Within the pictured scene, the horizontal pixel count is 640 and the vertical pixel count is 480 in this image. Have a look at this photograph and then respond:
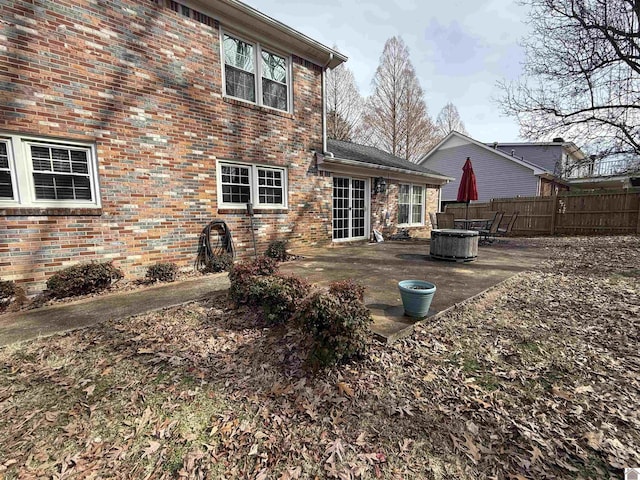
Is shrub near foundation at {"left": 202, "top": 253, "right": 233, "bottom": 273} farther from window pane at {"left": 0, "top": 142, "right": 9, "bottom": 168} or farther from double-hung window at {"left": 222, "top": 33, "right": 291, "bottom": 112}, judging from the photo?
double-hung window at {"left": 222, "top": 33, "right": 291, "bottom": 112}

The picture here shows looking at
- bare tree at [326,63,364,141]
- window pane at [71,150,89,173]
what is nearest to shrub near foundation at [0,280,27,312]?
window pane at [71,150,89,173]

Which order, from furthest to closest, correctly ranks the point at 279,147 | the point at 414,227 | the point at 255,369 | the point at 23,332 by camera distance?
the point at 414,227 → the point at 279,147 → the point at 23,332 → the point at 255,369

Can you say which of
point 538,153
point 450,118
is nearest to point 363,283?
point 538,153

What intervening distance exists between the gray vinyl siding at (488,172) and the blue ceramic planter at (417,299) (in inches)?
752

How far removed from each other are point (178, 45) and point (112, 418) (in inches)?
267

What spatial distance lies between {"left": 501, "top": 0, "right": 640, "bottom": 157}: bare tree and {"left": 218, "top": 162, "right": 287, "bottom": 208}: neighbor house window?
11024 mm

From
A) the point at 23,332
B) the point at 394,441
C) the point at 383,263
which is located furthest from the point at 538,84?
the point at 23,332

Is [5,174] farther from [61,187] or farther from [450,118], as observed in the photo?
[450,118]

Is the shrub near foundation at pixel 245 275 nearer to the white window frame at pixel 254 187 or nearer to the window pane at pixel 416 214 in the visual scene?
the white window frame at pixel 254 187

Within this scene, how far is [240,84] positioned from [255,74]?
1.62 ft

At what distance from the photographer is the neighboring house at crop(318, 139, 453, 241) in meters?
9.70

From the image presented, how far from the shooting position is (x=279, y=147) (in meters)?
7.79

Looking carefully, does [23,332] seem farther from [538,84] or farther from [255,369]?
[538,84]

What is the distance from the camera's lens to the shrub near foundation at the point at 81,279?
4.57 meters
